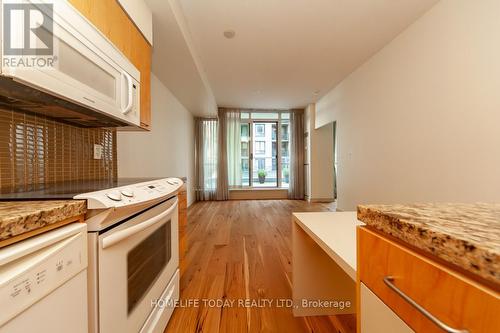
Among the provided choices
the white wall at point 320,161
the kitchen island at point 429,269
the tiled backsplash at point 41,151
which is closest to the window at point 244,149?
the white wall at point 320,161

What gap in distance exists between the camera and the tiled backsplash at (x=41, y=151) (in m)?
1.03

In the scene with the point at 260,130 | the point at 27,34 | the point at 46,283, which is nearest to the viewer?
the point at 46,283

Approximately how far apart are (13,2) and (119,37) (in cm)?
68

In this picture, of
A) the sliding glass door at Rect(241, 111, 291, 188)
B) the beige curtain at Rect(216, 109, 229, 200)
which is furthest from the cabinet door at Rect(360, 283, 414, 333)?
the sliding glass door at Rect(241, 111, 291, 188)

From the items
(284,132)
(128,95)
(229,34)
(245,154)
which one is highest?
(229,34)

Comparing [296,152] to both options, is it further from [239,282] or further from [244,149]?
[239,282]

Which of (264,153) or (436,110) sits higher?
(436,110)

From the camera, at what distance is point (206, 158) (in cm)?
587

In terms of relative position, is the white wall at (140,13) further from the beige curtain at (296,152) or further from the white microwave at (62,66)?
the beige curtain at (296,152)

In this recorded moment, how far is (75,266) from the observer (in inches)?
23.3

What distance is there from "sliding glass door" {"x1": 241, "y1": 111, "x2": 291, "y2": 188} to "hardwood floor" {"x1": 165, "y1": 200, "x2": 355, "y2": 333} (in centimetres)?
286

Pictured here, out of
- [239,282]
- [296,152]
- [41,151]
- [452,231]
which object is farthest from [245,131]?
[452,231]

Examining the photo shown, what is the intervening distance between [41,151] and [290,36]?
271 cm

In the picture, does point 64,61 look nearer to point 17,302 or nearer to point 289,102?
point 17,302
